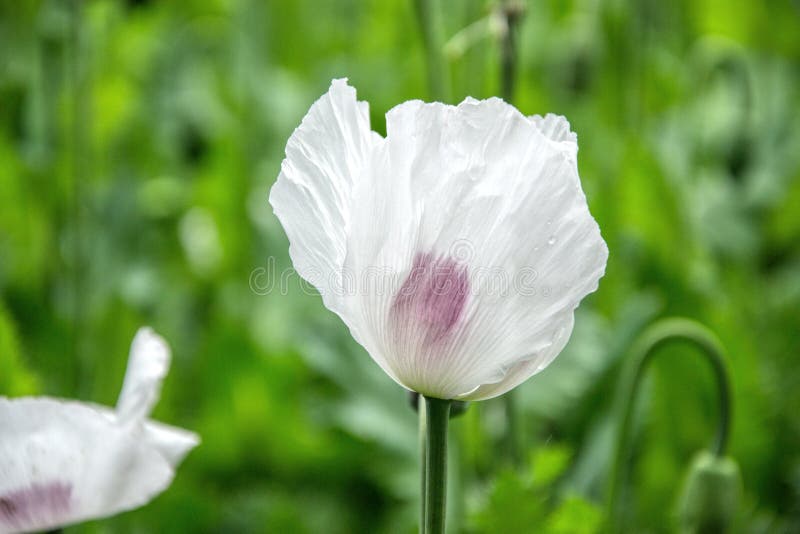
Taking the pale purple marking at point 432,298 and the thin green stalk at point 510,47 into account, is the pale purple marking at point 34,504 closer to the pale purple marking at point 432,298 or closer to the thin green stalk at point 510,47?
the pale purple marking at point 432,298

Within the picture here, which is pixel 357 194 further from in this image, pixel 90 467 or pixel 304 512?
pixel 304 512

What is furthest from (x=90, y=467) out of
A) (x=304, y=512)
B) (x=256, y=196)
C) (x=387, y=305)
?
(x=256, y=196)

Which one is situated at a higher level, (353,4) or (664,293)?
(353,4)

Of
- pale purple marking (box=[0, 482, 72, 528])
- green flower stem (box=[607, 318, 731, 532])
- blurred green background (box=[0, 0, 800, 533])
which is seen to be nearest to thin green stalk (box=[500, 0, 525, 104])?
blurred green background (box=[0, 0, 800, 533])

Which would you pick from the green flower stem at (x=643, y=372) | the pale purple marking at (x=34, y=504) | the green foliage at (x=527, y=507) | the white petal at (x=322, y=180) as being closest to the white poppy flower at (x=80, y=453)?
the pale purple marking at (x=34, y=504)

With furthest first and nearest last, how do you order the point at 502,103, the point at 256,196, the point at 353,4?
the point at 353,4 < the point at 256,196 < the point at 502,103
